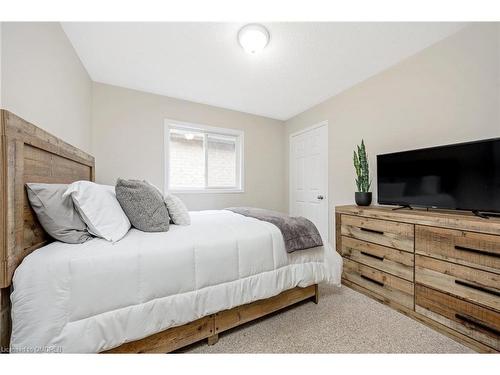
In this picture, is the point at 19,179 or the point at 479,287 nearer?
the point at 19,179

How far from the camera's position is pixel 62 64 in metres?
1.70

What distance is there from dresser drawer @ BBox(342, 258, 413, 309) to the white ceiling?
2.09m

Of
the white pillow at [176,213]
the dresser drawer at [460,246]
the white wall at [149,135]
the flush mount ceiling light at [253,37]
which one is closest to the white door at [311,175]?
the white wall at [149,135]

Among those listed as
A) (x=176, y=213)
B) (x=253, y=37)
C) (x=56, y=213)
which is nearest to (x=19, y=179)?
(x=56, y=213)

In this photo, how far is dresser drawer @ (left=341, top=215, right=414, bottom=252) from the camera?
165 cm

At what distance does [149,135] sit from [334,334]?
2.98 m

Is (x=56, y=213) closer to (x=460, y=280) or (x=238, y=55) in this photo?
(x=238, y=55)

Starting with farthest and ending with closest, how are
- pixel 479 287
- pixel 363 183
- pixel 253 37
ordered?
pixel 363 183
pixel 253 37
pixel 479 287

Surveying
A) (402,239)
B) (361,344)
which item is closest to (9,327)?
(361,344)

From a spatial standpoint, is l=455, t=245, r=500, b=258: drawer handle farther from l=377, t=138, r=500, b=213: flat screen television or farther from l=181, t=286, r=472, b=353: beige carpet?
l=181, t=286, r=472, b=353: beige carpet

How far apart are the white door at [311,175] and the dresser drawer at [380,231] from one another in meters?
0.76

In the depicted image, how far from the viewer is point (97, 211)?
114cm

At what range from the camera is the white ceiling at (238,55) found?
5.59 ft

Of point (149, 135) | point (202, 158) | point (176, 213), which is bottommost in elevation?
point (176, 213)
